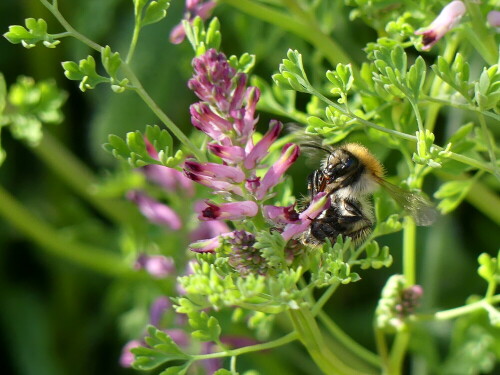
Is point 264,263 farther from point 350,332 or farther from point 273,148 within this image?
point 350,332

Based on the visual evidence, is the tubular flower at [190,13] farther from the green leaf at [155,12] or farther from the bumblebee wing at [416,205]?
the bumblebee wing at [416,205]

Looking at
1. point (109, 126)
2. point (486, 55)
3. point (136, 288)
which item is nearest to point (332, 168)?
point (486, 55)

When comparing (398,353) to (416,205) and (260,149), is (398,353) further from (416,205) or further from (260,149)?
(260,149)

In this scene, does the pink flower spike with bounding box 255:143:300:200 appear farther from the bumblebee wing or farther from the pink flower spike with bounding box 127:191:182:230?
the pink flower spike with bounding box 127:191:182:230

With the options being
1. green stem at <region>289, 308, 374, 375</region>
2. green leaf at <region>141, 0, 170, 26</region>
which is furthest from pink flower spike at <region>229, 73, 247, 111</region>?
green stem at <region>289, 308, 374, 375</region>

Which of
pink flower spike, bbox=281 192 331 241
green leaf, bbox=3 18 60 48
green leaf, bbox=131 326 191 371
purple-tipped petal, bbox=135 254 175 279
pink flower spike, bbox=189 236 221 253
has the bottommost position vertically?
purple-tipped petal, bbox=135 254 175 279

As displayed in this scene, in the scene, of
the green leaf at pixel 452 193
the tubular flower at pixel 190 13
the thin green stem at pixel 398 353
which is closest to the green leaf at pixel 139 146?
the tubular flower at pixel 190 13
